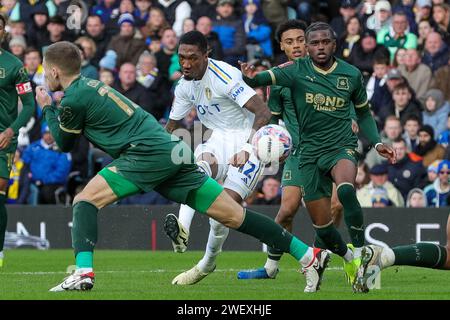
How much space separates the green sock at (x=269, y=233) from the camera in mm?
10047

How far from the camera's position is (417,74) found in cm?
1959

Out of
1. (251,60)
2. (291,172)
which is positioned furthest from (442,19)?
(291,172)

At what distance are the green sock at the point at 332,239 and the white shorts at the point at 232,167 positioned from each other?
901mm

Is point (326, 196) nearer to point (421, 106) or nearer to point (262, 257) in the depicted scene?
point (262, 257)

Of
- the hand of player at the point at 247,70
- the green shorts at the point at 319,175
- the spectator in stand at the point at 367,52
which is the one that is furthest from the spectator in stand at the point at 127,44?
the hand of player at the point at 247,70

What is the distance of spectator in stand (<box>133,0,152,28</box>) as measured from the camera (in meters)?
22.7

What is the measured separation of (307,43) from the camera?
1155cm

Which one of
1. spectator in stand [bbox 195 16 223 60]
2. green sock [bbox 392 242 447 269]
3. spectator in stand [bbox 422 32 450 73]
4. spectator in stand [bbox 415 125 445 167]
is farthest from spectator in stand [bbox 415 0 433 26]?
green sock [bbox 392 242 447 269]

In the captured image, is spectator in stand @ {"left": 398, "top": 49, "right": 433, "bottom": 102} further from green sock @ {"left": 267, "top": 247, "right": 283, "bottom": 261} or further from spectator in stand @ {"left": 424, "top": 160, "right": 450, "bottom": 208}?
green sock @ {"left": 267, "top": 247, "right": 283, "bottom": 261}

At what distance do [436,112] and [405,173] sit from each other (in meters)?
1.41

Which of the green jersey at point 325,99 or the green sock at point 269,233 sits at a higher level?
the green jersey at point 325,99

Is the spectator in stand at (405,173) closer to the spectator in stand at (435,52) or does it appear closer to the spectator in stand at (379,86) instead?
the spectator in stand at (379,86)

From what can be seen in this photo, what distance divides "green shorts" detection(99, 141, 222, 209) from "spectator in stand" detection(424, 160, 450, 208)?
8.57 m

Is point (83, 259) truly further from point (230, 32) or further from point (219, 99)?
point (230, 32)
